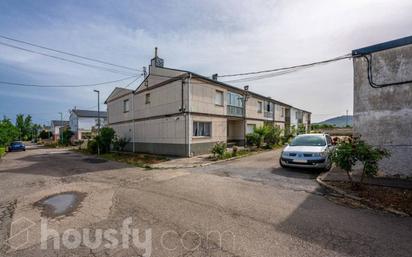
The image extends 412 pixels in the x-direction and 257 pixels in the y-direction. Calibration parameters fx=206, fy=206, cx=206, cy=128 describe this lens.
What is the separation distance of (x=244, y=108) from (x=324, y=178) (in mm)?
14456

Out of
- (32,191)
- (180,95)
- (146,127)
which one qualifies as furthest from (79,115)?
(32,191)

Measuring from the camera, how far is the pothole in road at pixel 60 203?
16.5 ft

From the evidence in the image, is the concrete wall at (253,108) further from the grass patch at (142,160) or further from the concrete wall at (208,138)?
the grass patch at (142,160)

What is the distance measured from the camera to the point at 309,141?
10.2 meters

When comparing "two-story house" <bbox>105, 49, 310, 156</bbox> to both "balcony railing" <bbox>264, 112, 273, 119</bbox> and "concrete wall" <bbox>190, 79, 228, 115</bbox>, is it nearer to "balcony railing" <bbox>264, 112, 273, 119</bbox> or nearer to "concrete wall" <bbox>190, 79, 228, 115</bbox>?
"concrete wall" <bbox>190, 79, 228, 115</bbox>

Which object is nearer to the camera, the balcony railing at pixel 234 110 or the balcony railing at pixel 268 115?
the balcony railing at pixel 234 110

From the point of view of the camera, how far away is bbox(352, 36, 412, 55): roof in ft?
23.6

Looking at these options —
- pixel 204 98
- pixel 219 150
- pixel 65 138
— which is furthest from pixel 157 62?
pixel 65 138

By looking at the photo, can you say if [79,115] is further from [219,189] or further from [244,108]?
[219,189]

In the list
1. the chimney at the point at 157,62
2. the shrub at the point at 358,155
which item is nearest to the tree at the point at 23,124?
the chimney at the point at 157,62

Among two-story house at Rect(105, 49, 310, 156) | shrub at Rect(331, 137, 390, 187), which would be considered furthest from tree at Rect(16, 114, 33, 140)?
shrub at Rect(331, 137, 390, 187)

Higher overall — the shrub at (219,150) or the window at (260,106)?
the window at (260,106)

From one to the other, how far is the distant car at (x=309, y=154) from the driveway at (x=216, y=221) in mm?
1777

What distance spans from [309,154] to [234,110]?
11.9m
